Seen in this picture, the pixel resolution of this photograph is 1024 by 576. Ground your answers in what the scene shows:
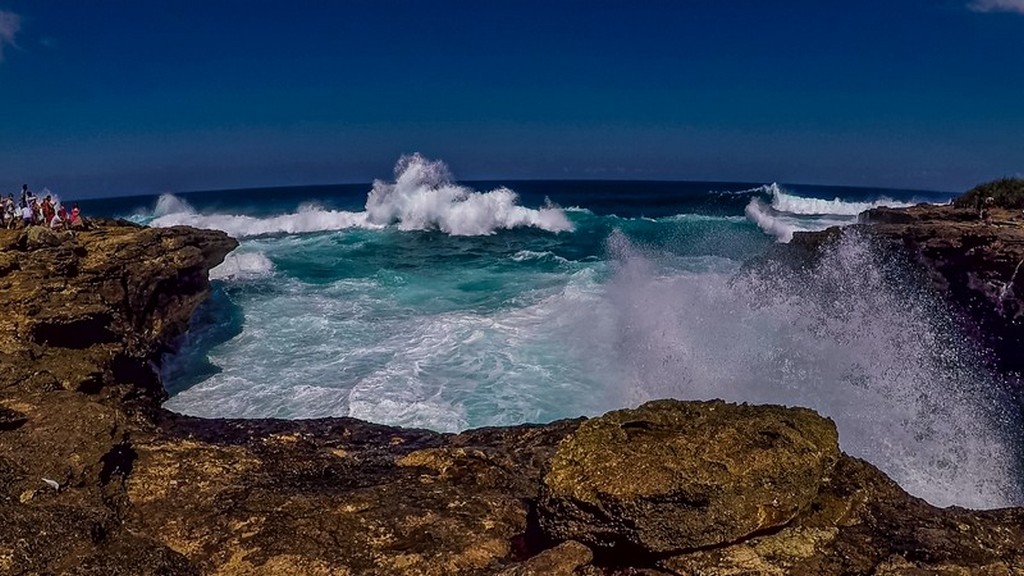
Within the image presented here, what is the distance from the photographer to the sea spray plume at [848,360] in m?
9.64

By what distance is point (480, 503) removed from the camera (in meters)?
4.63

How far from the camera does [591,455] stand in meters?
3.99

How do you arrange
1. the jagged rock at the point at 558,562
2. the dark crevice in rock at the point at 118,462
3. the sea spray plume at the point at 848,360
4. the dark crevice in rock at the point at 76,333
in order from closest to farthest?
the jagged rock at the point at 558,562
the dark crevice in rock at the point at 118,462
the dark crevice in rock at the point at 76,333
the sea spray plume at the point at 848,360

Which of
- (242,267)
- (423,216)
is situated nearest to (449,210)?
(423,216)

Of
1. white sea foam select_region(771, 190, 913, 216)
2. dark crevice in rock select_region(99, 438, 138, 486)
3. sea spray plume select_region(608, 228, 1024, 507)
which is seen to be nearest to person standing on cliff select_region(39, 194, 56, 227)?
dark crevice in rock select_region(99, 438, 138, 486)

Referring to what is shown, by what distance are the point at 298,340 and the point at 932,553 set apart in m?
12.9

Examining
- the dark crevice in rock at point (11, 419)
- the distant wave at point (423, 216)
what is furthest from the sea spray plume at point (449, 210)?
the dark crevice in rock at point (11, 419)

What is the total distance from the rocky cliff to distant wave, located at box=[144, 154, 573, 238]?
33.9m

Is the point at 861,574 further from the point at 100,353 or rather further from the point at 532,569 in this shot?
the point at 100,353

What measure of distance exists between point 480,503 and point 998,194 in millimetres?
23068

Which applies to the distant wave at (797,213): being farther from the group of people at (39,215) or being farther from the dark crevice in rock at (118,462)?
the dark crevice in rock at (118,462)

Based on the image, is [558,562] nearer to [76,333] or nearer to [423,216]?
[76,333]

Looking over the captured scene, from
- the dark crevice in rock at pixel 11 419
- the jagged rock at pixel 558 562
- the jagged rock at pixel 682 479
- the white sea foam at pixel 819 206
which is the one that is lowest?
the jagged rock at pixel 558 562

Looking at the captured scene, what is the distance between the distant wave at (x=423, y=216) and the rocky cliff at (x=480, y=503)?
111 feet
